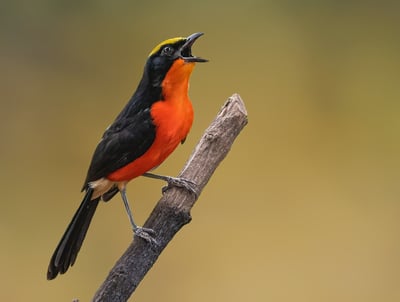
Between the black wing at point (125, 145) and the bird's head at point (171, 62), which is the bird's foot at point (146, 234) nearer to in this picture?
the black wing at point (125, 145)

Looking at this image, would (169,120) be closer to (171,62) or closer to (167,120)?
(167,120)

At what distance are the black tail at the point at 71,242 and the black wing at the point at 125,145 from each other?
2.3 inches

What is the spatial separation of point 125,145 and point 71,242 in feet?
0.74

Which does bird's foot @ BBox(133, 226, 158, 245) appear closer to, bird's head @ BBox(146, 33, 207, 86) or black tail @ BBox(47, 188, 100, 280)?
black tail @ BBox(47, 188, 100, 280)

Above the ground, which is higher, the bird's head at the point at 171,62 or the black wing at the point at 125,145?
the bird's head at the point at 171,62

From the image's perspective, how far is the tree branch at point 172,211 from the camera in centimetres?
126

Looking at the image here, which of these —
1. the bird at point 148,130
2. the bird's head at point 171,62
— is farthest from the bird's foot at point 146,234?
the bird's head at point 171,62

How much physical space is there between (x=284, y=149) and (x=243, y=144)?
126 millimetres

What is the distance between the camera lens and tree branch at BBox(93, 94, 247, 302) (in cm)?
126

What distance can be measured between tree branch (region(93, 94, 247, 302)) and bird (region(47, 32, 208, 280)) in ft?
0.07

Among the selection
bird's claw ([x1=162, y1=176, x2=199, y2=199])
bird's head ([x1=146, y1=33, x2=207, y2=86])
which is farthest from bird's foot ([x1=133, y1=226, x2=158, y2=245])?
bird's head ([x1=146, y1=33, x2=207, y2=86])

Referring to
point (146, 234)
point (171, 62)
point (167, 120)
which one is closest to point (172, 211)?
point (146, 234)

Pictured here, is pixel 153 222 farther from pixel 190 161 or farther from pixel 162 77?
pixel 162 77

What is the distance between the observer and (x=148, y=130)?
1.32m
